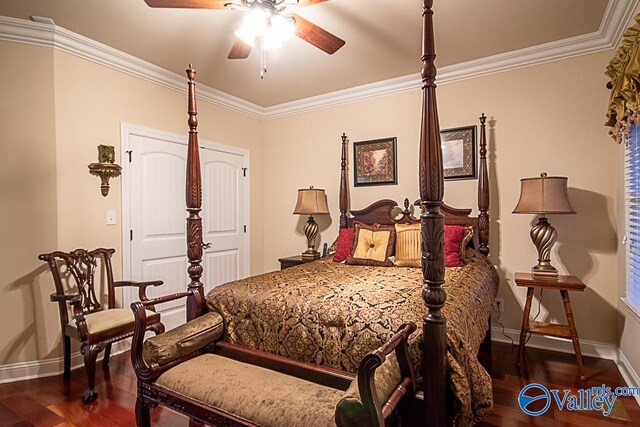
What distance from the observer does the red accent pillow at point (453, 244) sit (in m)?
2.70

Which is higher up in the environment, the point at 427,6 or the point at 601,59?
the point at 601,59

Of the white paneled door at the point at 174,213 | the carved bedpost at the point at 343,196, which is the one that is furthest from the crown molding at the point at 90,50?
the carved bedpost at the point at 343,196

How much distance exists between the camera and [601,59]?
9.10 ft

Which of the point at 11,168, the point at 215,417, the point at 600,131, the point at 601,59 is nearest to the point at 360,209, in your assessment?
the point at 600,131

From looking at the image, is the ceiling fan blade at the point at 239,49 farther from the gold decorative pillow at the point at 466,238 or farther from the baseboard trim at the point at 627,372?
the baseboard trim at the point at 627,372

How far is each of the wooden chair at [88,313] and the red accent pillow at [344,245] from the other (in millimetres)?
1622

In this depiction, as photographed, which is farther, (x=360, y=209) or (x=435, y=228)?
(x=360, y=209)

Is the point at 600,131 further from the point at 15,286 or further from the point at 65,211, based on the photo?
the point at 15,286

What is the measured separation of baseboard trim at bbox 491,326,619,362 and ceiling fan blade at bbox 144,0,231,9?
3.40 metres

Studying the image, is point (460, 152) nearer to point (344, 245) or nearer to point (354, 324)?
point (344, 245)

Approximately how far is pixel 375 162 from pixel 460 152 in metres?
0.90

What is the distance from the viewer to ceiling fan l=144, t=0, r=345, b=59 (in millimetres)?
1911

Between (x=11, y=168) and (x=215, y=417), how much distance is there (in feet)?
8.00

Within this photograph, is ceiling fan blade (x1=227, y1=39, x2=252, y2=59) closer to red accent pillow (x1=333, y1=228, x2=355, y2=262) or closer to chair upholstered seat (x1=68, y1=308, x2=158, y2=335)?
red accent pillow (x1=333, y1=228, x2=355, y2=262)
